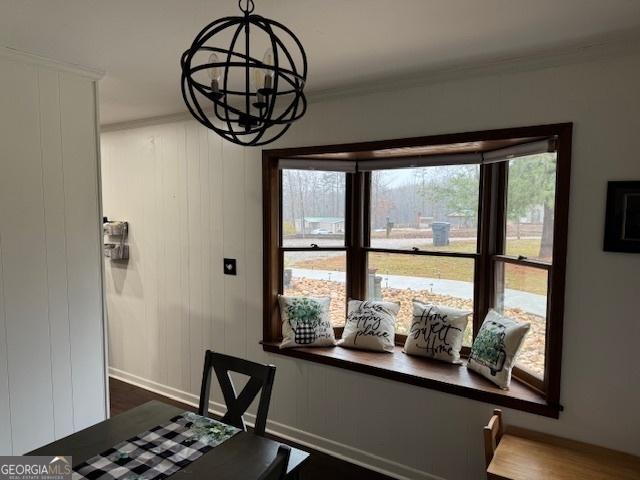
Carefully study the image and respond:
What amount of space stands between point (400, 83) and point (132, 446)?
2.22m

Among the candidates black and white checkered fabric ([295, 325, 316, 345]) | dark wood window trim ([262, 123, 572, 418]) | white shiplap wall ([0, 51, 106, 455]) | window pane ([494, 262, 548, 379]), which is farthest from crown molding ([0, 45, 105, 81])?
window pane ([494, 262, 548, 379])

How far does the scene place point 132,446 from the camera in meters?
1.63

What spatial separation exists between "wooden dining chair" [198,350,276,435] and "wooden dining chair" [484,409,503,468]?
100cm

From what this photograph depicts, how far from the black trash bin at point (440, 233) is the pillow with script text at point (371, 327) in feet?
1.68

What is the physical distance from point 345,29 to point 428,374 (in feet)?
6.16

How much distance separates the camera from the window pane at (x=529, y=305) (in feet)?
7.60

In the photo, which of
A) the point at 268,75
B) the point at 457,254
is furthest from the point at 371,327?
the point at 268,75

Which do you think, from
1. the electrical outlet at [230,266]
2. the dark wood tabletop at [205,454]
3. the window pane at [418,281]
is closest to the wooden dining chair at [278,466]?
the dark wood tabletop at [205,454]

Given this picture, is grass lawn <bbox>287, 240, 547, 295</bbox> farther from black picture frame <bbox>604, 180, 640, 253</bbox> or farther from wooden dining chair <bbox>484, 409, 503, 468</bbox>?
wooden dining chair <bbox>484, 409, 503, 468</bbox>

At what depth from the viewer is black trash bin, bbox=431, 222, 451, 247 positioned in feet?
9.20

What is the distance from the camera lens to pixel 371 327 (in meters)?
2.88

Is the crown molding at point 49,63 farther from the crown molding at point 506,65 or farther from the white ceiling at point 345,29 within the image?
the crown molding at point 506,65

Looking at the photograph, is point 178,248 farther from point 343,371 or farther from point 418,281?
point 418,281

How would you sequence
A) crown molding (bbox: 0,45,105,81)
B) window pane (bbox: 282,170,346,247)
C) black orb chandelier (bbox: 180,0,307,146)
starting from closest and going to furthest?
black orb chandelier (bbox: 180,0,307,146), crown molding (bbox: 0,45,105,81), window pane (bbox: 282,170,346,247)
